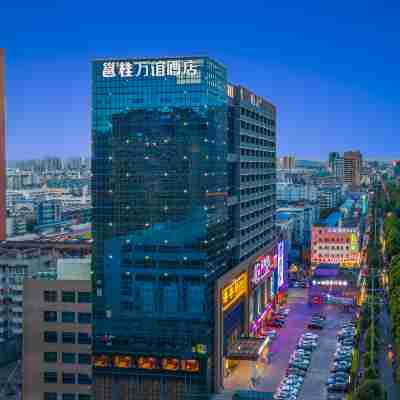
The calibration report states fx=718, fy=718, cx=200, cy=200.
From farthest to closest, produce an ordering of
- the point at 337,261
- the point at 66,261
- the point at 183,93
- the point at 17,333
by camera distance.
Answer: the point at 337,261 < the point at 17,333 < the point at 66,261 < the point at 183,93

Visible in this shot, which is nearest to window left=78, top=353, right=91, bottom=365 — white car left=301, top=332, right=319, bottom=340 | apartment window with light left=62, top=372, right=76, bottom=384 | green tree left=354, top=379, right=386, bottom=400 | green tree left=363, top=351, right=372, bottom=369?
apartment window with light left=62, top=372, right=76, bottom=384

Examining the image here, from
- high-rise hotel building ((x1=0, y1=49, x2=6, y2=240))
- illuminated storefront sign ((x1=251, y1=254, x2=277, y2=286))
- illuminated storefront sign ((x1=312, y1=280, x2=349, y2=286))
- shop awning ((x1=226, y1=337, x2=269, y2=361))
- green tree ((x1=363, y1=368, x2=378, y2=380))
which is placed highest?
high-rise hotel building ((x1=0, y1=49, x2=6, y2=240))

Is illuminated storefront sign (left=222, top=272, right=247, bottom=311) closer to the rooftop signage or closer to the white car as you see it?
the rooftop signage

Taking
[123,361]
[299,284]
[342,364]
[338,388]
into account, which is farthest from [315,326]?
[123,361]

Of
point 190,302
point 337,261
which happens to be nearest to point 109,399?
point 190,302

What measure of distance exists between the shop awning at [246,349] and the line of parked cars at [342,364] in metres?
3.50

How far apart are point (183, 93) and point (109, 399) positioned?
1270cm

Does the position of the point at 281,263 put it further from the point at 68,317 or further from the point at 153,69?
the point at 153,69

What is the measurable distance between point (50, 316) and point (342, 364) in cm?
1377

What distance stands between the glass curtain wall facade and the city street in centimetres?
386

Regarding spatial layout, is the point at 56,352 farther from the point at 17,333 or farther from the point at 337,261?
the point at 337,261

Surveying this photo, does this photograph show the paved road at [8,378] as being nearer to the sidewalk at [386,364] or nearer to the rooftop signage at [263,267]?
the rooftop signage at [263,267]

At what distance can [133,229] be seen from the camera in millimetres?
29281

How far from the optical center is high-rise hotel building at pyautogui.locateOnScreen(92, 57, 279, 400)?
28.8 metres
